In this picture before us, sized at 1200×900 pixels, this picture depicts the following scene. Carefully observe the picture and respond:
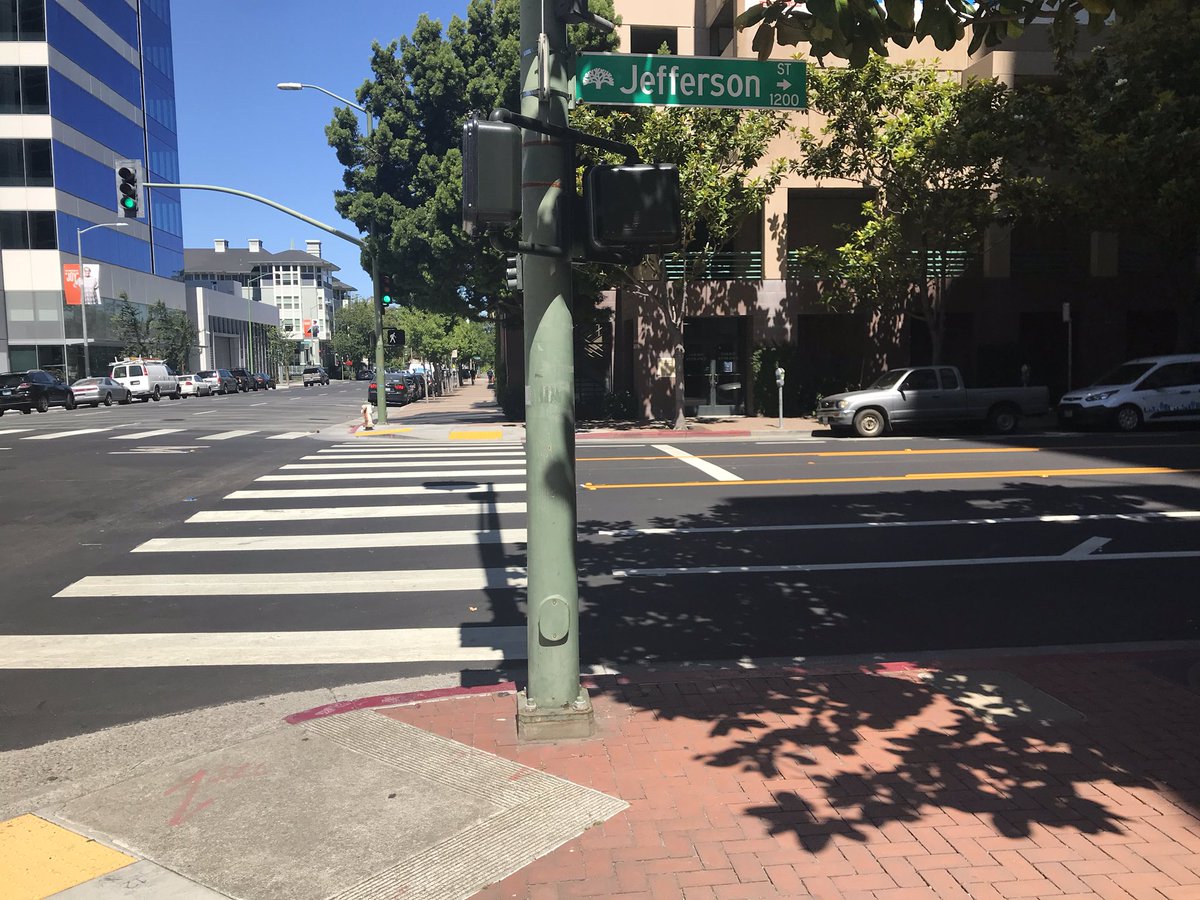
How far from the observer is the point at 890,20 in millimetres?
5484

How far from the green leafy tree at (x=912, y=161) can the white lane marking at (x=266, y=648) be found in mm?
19888

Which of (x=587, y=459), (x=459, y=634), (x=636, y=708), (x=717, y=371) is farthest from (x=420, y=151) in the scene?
(x=636, y=708)

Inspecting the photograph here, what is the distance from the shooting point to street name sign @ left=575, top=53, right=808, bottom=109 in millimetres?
8102

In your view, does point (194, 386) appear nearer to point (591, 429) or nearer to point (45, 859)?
point (591, 429)

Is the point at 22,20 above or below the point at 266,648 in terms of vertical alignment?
above

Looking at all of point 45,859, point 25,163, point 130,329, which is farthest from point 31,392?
point 45,859

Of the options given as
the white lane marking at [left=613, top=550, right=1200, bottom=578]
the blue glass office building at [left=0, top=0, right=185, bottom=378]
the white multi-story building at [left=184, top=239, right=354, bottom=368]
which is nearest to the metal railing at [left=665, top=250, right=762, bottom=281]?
the white lane marking at [left=613, top=550, right=1200, bottom=578]

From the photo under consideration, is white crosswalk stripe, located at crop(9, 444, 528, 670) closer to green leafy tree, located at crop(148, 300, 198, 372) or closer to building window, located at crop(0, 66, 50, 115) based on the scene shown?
building window, located at crop(0, 66, 50, 115)

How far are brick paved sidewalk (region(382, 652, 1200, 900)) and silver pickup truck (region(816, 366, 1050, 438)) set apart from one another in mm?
16248

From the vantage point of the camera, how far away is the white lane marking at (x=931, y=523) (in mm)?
10906

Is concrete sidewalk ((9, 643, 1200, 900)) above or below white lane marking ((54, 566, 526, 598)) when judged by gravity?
below

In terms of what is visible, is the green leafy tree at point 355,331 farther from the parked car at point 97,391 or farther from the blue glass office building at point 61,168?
the parked car at point 97,391

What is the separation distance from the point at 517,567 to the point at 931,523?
4956mm

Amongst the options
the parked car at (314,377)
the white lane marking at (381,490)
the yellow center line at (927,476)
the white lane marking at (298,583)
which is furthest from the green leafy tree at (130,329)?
the white lane marking at (298,583)
